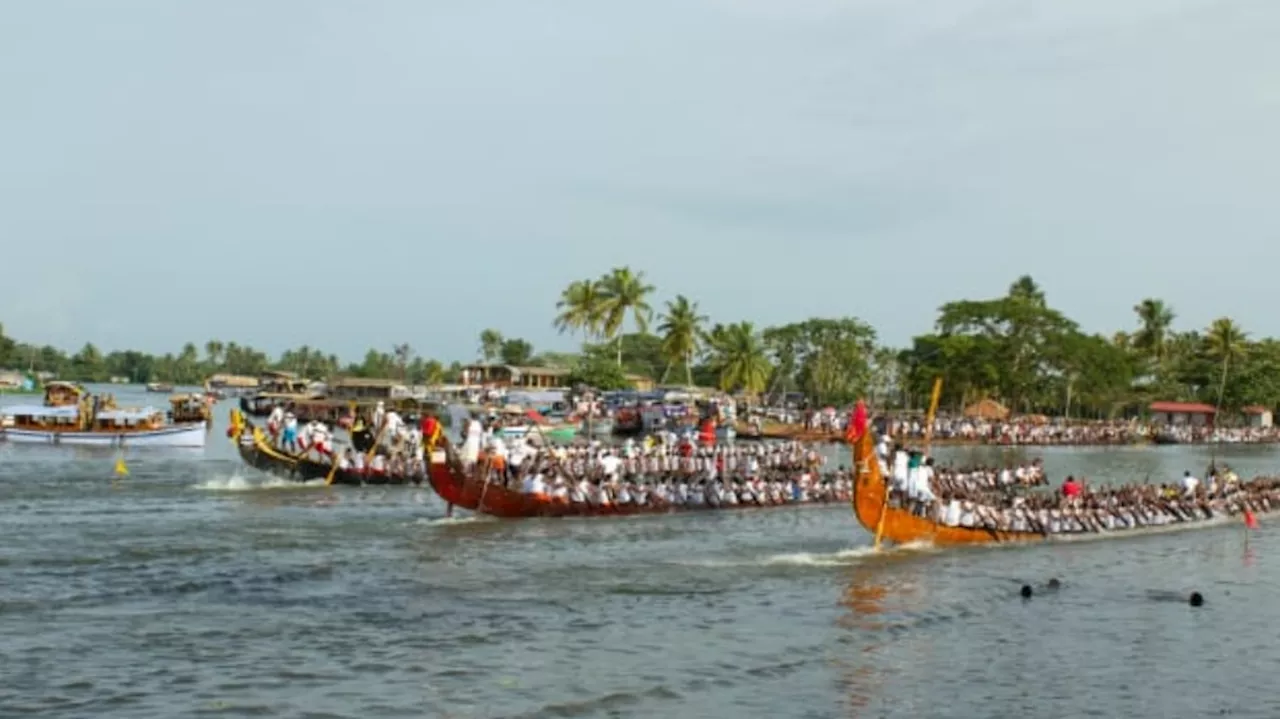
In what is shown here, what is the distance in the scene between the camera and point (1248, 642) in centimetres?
2188

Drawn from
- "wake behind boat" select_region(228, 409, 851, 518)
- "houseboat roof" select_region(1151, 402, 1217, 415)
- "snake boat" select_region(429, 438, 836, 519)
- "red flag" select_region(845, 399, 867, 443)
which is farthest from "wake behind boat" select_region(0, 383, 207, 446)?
"houseboat roof" select_region(1151, 402, 1217, 415)

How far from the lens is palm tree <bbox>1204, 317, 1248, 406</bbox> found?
383ft

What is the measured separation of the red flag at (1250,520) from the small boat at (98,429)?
141ft

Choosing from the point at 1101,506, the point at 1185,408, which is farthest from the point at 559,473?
the point at 1185,408

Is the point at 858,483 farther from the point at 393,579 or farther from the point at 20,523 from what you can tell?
the point at 20,523

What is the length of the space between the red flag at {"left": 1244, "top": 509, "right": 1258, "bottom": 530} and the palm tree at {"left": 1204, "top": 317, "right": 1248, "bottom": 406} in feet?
269

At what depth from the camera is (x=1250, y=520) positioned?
1511 inches

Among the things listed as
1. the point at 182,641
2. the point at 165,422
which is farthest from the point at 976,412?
the point at 182,641

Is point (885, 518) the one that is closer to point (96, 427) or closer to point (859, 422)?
point (859, 422)

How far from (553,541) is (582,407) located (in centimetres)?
5619

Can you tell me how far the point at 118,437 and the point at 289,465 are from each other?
20.5 m

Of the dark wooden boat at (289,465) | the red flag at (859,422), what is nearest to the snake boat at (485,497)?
the dark wooden boat at (289,465)

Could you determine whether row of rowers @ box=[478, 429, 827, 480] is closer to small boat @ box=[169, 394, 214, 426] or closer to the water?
the water

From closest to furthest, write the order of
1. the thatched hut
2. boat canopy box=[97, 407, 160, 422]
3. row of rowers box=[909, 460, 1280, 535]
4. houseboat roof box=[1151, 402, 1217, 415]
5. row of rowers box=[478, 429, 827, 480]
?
row of rowers box=[909, 460, 1280, 535] < row of rowers box=[478, 429, 827, 480] < boat canopy box=[97, 407, 160, 422] < the thatched hut < houseboat roof box=[1151, 402, 1217, 415]
